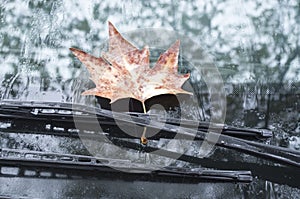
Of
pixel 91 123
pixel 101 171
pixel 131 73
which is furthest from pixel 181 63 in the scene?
pixel 101 171

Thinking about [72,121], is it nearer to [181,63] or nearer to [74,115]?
[74,115]

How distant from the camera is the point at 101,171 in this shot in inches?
67.2

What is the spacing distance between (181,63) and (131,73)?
294 millimetres

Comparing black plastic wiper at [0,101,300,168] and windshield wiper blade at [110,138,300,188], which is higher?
black plastic wiper at [0,101,300,168]

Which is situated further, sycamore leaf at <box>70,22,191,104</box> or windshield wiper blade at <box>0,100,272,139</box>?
sycamore leaf at <box>70,22,191,104</box>

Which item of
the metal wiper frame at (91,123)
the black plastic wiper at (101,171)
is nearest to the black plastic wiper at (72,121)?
the metal wiper frame at (91,123)

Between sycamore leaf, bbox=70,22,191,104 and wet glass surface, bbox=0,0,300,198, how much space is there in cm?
8

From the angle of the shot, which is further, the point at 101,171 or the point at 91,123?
the point at 91,123

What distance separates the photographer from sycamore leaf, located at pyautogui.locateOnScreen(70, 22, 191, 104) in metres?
1.89

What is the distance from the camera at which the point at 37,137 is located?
71.8 inches

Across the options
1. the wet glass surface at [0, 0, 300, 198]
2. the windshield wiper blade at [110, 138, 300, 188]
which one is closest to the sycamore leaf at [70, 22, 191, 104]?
the wet glass surface at [0, 0, 300, 198]

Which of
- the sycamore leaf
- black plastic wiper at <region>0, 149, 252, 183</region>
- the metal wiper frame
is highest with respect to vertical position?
the sycamore leaf

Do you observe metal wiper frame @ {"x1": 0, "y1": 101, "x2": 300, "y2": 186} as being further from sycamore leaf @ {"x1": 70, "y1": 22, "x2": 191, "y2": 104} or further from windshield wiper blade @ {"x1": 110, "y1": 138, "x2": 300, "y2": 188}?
sycamore leaf @ {"x1": 70, "y1": 22, "x2": 191, "y2": 104}

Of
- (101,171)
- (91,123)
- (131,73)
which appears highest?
(131,73)
